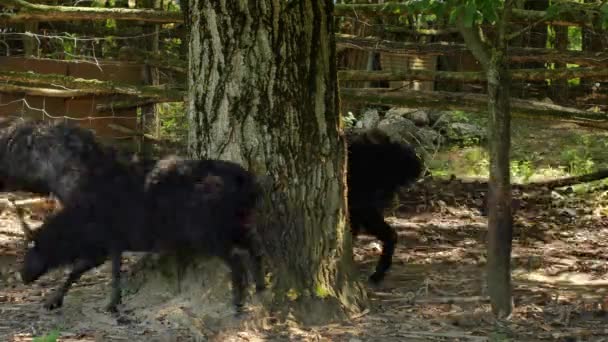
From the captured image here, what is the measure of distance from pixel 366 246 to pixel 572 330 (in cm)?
267

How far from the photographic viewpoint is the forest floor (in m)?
4.79

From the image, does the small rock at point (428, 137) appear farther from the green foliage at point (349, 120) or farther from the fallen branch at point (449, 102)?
the fallen branch at point (449, 102)

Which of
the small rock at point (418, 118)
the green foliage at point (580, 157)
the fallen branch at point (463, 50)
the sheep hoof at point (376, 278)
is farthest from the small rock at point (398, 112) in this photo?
the sheep hoof at point (376, 278)

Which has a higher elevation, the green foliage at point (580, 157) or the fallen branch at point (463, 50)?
the fallen branch at point (463, 50)

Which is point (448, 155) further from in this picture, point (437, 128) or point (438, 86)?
point (438, 86)

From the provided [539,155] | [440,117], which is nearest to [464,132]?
[440,117]

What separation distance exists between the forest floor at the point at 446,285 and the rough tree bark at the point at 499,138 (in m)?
0.42

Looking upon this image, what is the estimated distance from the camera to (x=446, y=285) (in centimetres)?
591

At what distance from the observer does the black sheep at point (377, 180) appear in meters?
6.24

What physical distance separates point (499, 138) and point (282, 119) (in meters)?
1.20

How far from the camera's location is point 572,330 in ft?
15.8

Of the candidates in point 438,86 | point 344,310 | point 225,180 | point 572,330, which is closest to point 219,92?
point 225,180

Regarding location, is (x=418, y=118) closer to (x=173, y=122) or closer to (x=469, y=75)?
(x=173, y=122)

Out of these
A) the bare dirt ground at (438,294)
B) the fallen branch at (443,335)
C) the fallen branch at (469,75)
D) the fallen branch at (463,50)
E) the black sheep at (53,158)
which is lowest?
the bare dirt ground at (438,294)
